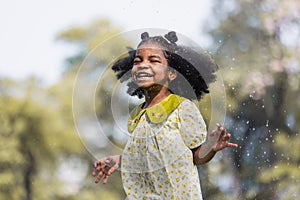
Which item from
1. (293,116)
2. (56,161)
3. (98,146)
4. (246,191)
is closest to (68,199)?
(56,161)

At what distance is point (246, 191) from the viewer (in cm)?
551

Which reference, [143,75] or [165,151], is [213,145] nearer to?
[165,151]

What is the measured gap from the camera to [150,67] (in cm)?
197

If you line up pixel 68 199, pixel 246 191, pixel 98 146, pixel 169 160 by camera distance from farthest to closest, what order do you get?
pixel 68 199, pixel 246 191, pixel 98 146, pixel 169 160

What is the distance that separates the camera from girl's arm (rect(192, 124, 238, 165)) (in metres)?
1.87

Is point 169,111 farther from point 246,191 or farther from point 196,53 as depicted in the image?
point 246,191

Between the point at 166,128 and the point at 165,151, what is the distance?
0.06 metres

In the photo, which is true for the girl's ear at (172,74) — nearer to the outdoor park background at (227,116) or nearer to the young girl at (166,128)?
the young girl at (166,128)

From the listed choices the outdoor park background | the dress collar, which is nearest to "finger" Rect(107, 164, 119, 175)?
the dress collar

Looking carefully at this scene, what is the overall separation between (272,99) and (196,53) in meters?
3.79

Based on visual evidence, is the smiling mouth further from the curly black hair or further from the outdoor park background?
the outdoor park background

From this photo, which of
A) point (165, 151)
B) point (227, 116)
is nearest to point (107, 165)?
point (165, 151)

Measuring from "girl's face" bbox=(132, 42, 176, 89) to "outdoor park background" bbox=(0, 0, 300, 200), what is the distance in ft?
10.6

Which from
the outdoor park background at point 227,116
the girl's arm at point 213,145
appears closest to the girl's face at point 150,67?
the girl's arm at point 213,145
